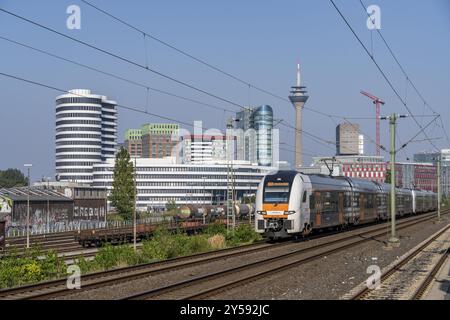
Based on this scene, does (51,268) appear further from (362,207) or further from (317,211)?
(362,207)

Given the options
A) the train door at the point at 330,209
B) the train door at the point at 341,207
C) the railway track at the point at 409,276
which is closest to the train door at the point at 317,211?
the train door at the point at 330,209

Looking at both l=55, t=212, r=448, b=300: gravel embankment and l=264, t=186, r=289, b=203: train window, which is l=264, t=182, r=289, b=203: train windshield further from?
l=55, t=212, r=448, b=300: gravel embankment

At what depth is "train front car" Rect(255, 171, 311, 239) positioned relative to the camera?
1215 inches

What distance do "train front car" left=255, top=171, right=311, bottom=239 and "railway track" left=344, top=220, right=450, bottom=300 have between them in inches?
225

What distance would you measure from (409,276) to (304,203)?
497 inches

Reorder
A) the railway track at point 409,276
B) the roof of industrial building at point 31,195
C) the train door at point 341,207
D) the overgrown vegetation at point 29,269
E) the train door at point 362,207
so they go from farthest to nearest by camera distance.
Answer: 1. the roof of industrial building at point 31,195
2. the train door at point 362,207
3. the train door at point 341,207
4. the overgrown vegetation at point 29,269
5. the railway track at point 409,276

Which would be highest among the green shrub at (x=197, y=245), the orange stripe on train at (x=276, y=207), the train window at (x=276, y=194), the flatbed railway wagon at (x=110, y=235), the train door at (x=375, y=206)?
the train window at (x=276, y=194)

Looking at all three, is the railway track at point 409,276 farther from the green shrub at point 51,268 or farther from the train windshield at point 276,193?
the green shrub at point 51,268

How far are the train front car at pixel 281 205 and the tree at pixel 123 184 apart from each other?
5244 centimetres

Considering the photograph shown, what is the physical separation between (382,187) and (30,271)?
42886mm

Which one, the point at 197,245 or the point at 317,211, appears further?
the point at 317,211

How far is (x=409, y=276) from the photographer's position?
19641 millimetres

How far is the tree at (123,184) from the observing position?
8269 centimetres

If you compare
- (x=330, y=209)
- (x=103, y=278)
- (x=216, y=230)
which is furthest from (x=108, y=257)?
(x=330, y=209)
